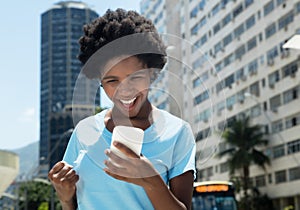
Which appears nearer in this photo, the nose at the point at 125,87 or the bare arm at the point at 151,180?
the bare arm at the point at 151,180

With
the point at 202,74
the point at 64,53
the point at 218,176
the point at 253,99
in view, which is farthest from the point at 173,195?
the point at 64,53

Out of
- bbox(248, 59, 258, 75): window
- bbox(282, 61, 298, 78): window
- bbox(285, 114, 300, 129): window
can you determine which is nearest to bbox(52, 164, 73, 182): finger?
bbox(282, 61, 298, 78): window

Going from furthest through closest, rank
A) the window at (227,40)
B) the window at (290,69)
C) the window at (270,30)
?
the window at (227,40), the window at (270,30), the window at (290,69)

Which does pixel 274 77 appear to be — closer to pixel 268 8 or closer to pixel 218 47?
pixel 268 8

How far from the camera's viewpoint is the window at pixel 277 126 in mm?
52056

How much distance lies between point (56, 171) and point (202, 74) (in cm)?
53

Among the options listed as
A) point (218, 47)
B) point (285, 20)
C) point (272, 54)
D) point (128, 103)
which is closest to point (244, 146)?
point (272, 54)

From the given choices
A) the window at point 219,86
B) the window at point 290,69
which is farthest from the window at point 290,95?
the window at point 219,86

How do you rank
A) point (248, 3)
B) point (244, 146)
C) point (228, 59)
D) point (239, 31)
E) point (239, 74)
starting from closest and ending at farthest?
point (244, 146) → point (248, 3) → point (239, 74) → point (239, 31) → point (228, 59)

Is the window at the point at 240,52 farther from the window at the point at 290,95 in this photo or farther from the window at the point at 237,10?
the window at the point at 290,95

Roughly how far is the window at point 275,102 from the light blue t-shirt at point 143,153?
51.4m

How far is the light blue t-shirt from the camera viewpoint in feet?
6.13

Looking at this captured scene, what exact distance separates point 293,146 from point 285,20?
10.1 m

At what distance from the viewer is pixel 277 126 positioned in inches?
2067
